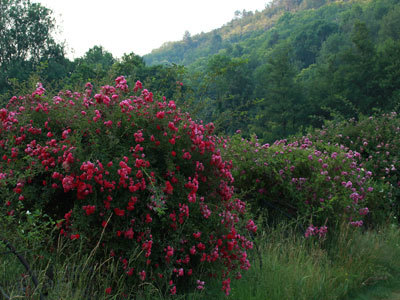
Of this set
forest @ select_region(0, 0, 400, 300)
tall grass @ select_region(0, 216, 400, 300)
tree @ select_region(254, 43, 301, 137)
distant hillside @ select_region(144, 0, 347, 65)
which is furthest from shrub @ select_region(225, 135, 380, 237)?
distant hillside @ select_region(144, 0, 347, 65)

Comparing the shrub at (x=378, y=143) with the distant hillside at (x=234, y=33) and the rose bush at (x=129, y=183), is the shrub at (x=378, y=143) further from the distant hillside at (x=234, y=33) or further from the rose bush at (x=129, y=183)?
the distant hillside at (x=234, y=33)

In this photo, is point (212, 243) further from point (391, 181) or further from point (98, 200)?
point (391, 181)

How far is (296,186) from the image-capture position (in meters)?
5.62

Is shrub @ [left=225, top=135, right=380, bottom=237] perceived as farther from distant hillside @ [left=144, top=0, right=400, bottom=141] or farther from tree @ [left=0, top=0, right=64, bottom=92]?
tree @ [left=0, top=0, right=64, bottom=92]

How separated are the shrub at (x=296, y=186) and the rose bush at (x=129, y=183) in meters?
1.96

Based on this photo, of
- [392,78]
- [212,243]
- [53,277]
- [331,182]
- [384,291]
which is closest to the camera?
[53,277]

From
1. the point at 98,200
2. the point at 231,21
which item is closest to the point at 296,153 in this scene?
the point at 98,200

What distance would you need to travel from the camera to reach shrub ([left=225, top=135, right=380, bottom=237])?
5.51 meters

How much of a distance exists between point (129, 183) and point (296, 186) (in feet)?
10.9

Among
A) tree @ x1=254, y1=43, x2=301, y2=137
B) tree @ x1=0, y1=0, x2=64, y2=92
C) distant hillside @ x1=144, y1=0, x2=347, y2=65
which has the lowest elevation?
tree @ x1=254, y1=43, x2=301, y2=137

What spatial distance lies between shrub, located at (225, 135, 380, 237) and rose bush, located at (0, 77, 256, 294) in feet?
6.44

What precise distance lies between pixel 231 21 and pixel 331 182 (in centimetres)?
12847

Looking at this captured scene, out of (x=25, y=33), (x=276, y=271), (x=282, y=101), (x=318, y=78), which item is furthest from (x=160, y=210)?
(x=318, y=78)

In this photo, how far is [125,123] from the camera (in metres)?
3.45
